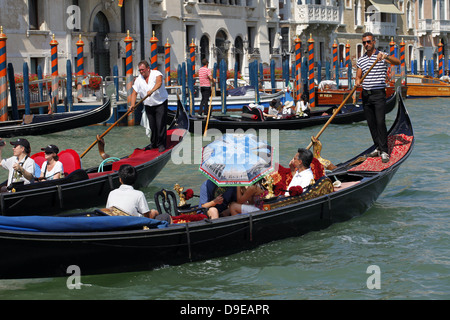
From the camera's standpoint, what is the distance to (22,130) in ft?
30.5

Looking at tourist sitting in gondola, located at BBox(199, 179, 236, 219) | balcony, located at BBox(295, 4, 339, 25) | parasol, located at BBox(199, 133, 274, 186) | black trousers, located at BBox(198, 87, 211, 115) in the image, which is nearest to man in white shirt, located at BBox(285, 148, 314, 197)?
parasol, located at BBox(199, 133, 274, 186)

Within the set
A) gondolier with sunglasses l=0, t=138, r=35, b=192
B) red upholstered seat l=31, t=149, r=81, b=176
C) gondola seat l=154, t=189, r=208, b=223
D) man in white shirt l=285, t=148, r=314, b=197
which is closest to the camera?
gondola seat l=154, t=189, r=208, b=223

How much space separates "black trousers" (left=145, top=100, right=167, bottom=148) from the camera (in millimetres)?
6637

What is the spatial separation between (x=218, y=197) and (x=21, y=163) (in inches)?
63.5

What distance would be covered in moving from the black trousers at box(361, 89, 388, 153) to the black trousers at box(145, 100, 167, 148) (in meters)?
1.73

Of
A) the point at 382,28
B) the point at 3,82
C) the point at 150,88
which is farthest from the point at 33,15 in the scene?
the point at 382,28

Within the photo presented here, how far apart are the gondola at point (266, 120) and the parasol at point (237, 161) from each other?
5199 millimetres

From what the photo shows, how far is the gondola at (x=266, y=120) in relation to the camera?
382 inches

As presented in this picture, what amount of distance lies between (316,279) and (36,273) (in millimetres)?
1414

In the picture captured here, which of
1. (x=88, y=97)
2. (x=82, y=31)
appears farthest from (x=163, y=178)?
(x=82, y=31)

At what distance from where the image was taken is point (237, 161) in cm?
425

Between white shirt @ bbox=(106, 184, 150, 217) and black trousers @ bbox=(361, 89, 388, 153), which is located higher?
black trousers @ bbox=(361, 89, 388, 153)

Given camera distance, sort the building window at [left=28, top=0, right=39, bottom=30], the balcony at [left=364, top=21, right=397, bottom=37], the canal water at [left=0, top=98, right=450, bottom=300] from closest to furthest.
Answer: the canal water at [left=0, top=98, right=450, bottom=300] < the building window at [left=28, top=0, right=39, bottom=30] < the balcony at [left=364, top=21, right=397, bottom=37]

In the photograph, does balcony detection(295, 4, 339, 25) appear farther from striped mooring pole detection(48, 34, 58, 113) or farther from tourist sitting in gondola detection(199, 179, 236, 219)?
tourist sitting in gondola detection(199, 179, 236, 219)
